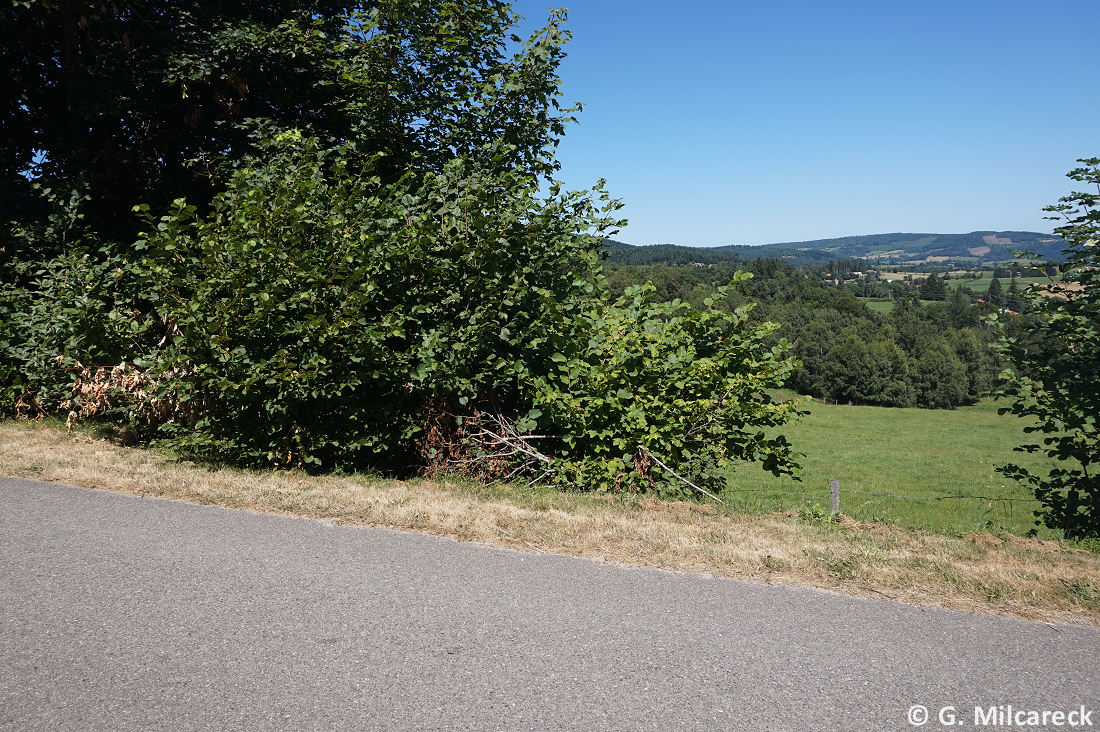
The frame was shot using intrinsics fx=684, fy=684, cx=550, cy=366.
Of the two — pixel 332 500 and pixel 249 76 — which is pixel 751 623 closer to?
pixel 332 500

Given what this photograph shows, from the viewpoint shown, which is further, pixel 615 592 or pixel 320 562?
pixel 320 562

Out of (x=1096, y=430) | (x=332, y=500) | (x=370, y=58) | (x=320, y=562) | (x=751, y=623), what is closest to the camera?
(x=751, y=623)

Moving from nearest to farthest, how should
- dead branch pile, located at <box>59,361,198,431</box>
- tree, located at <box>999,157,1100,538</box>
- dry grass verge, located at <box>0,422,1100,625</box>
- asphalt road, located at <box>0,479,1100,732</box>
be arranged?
asphalt road, located at <box>0,479,1100,732</box> < dry grass verge, located at <box>0,422,1100,625</box> < tree, located at <box>999,157,1100,538</box> < dead branch pile, located at <box>59,361,198,431</box>

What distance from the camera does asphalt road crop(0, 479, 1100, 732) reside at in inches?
107

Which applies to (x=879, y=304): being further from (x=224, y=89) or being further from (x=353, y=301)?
(x=353, y=301)

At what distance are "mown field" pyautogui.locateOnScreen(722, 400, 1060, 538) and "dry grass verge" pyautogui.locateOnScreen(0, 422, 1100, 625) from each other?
1.15 meters

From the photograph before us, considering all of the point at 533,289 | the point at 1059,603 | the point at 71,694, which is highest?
the point at 533,289

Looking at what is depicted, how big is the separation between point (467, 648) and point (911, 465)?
117ft

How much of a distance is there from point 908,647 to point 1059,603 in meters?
1.26

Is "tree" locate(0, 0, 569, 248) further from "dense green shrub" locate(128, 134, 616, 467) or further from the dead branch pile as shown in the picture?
the dead branch pile

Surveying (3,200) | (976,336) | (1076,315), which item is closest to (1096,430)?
(1076,315)

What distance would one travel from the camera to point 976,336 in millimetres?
70625

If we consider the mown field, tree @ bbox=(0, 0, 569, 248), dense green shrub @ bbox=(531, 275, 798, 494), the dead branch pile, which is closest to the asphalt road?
dense green shrub @ bbox=(531, 275, 798, 494)

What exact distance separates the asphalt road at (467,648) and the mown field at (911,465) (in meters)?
2.90
